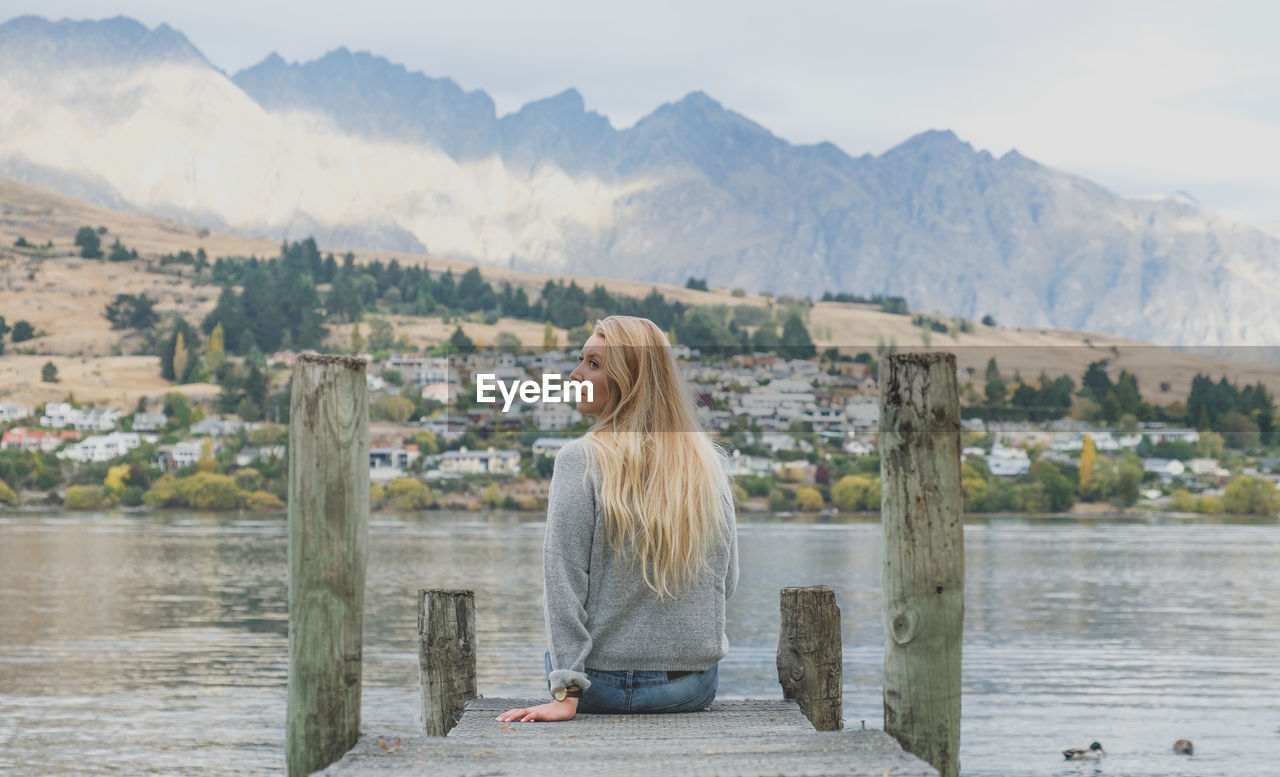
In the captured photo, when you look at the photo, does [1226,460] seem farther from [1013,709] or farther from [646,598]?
[646,598]

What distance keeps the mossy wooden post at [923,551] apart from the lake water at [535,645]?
437cm

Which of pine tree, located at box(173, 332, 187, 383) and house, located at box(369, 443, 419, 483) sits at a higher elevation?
pine tree, located at box(173, 332, 187, 383)

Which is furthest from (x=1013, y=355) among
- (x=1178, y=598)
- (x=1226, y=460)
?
(x=1178, y=598)

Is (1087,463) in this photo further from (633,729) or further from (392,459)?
(633,729)

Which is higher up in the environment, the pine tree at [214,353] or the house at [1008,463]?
the pine tree at [214,353]

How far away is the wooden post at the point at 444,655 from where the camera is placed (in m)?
9.30

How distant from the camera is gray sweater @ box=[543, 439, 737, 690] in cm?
638

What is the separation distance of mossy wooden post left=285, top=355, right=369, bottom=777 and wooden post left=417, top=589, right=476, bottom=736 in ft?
9.83

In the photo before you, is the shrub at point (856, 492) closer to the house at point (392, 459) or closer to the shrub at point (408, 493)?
the shrub at point (408, 493)

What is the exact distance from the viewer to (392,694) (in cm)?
3912

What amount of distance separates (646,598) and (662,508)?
497 millimetres

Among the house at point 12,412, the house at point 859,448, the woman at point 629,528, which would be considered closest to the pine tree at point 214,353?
the house at point 12,412

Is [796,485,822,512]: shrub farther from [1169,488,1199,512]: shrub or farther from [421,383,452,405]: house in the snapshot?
[421,383,452,405]: house

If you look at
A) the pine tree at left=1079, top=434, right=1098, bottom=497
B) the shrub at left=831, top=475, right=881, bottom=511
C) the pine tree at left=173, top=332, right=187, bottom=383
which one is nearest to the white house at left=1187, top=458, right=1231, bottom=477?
the pine tree at left=1079, top=434, right=1098, bottom=497
